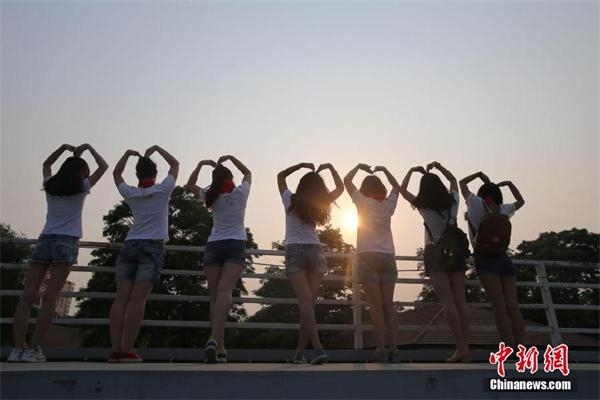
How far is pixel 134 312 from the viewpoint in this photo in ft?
12.8

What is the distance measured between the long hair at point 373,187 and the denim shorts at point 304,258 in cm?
77

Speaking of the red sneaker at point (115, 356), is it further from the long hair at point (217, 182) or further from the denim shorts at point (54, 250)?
the long hair at point (217, 182)

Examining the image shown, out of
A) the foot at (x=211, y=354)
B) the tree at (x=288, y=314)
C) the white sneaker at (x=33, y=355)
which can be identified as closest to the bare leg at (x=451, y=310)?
the foot at (x=211, y=354)

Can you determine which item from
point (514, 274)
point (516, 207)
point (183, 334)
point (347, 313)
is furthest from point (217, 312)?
point (347, 313)

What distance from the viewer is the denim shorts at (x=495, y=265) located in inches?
188

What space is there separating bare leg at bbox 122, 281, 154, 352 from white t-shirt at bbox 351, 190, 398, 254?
190cm

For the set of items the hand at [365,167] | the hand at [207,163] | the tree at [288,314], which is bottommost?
the tree at [288,314]

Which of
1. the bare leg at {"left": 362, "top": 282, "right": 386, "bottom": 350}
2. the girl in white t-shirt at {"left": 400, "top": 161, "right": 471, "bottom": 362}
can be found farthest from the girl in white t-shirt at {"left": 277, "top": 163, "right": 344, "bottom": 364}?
the girl in white t-shirt at {"left": 400, "top": 161, "right": 471, "bottom": 362}

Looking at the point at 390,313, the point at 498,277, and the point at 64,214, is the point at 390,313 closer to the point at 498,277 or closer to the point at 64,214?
the point at 498,277

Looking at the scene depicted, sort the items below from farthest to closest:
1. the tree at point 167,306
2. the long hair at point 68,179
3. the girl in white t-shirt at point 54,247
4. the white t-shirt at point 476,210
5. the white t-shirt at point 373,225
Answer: the tree at point 167,306 < the white t-shirt at point 476,210 < the white t-shirt at point 373,225 < the long hair at point 68,179 < the girl in white t-shirt at point 54,247

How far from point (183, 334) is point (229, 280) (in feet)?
57.3

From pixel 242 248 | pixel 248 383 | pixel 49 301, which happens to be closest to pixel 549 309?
pixel 242 248

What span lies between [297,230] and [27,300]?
223 centimetres

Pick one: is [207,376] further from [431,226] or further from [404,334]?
[404,334]
